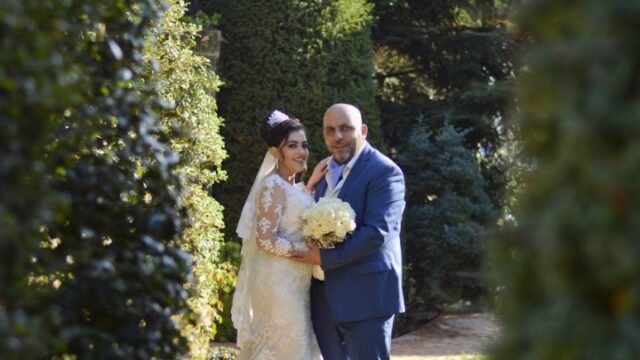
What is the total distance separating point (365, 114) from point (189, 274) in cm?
822

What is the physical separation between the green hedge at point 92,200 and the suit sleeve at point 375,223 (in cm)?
252

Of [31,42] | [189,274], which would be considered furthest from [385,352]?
[31,42]

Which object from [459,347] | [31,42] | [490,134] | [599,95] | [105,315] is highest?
[490,134]

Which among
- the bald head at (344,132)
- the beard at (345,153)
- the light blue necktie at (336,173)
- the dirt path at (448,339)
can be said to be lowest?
the dirt path at (448,339)

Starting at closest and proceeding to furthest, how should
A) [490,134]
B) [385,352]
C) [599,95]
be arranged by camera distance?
[599,95]
[385,352]
[490,134]

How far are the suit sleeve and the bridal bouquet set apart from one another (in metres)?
0.06

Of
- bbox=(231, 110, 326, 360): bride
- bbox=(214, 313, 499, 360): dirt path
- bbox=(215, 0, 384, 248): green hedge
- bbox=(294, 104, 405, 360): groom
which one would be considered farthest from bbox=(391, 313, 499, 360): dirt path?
bbox=(294, 104, 405, 360): groom

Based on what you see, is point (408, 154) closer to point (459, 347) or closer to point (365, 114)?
point (365, 114)

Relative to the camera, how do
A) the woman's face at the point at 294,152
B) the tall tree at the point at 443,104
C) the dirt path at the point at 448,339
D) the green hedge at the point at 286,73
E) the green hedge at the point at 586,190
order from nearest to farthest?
1. the green hedge at the point at 586,190
2. the woman's face at the point at 294,152
3. the dirt path at the point at 448,339
4. the green hedge at the point at 286,73
5. the tall tree at the point at 443,104

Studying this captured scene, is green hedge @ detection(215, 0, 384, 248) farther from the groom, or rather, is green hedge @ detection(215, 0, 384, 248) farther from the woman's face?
the groom

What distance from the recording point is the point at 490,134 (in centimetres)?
1433

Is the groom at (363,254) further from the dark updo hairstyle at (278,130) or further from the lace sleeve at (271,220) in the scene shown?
the dark updo hairstyle at (278,130)

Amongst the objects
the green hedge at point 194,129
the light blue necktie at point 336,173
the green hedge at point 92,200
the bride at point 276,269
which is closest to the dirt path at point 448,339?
the green hedge at point 194,129

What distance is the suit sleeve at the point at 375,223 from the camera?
20.6 ft
